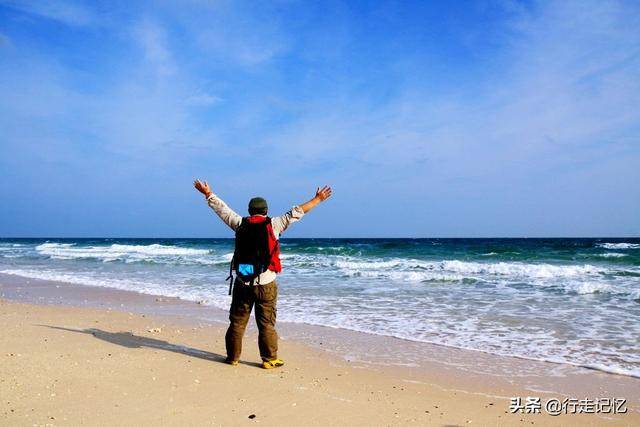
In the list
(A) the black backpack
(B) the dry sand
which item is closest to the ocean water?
(B) the dry sand

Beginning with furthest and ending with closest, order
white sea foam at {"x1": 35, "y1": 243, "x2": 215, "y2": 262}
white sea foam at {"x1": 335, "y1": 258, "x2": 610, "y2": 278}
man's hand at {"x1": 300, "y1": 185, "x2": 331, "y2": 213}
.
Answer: white sea foam at {"x1": 35, "y1": 243, "x2": 215, "y2": 262}, white sea foam at {"x1": 335, "y1": 258, "x2": 610, "y2": 278}, man's hand at {"x1": 300, "y1": 185, "x2": 331, "y2": 213}

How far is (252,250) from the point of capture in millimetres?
4988

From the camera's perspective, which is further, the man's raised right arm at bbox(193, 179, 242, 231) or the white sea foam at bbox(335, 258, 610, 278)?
the white sea foam at bbox(335, 258, 610, 278)

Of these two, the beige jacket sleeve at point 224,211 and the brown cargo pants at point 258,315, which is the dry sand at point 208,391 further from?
the beige jacket sleeve at point 224,211

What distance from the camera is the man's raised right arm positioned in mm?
5016

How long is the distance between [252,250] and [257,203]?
494 millimetres

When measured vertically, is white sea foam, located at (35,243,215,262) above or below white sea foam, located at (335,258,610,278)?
below

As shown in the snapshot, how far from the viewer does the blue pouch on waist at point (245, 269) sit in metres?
5.02

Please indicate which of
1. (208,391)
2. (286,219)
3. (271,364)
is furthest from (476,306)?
(208,391)

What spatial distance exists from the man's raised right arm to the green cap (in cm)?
18

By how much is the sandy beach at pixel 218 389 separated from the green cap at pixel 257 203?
5.47 ft

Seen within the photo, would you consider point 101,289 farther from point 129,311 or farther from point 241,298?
point 241,298

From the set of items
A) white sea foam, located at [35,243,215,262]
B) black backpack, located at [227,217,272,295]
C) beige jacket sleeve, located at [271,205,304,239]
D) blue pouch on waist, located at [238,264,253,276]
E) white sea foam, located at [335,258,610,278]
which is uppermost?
beige jacket sleeve, located at [271,205,304,239]

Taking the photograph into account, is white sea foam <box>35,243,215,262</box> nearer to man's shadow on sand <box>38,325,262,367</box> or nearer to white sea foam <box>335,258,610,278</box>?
white sea foam <box>335,258,610,278</box>
